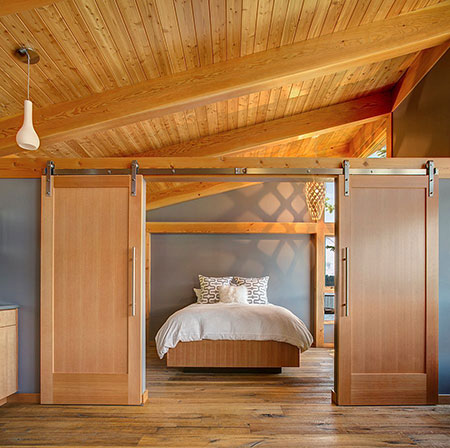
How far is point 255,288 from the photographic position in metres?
6.11

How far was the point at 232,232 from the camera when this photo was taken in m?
6.46

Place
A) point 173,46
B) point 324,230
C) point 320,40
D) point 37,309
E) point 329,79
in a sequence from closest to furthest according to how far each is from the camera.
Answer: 1. point 173,46
2. point 320,40
3. point 37,309
4. point 329,79
5. point 324,230

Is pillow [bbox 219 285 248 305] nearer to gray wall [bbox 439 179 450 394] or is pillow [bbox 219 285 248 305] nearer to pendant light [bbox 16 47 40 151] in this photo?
gray wall [bbox 439 179 450 394]

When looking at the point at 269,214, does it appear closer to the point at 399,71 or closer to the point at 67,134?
the point at 399,71

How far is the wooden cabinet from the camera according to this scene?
10.9 feet

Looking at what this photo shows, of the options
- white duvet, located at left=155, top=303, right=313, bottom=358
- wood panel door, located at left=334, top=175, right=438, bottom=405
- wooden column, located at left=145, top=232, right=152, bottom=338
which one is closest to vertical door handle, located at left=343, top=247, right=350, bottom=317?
wood panel door, located at left=334, top=175, right=438, bottom=405

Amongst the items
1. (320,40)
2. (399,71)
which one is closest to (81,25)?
(320,40)

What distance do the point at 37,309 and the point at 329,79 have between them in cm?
380

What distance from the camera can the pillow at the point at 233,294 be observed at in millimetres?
5676

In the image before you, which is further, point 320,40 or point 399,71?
point 399,71

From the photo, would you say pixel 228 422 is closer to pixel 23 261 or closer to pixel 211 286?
pixel 23 261

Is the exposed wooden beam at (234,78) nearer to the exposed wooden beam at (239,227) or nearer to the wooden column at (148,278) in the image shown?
the exposed wooden beam at (239,227)

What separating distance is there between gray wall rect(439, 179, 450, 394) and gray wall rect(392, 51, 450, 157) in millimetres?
547

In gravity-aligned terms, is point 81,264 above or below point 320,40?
below
